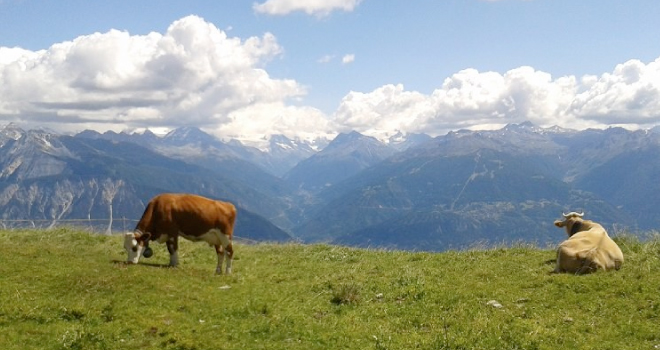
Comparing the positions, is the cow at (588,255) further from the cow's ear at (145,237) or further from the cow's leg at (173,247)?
the cow's ear at (145,237)

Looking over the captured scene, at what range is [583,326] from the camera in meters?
13.4

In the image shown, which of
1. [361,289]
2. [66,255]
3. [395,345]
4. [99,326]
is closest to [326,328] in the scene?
[395,345]

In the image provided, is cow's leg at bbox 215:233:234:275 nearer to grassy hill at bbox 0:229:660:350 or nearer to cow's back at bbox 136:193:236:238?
cow's back at bbox 136:193:236:238

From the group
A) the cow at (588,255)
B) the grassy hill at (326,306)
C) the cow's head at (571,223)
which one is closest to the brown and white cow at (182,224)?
the grassy hill at (326,306)

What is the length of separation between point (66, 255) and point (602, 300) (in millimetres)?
22330

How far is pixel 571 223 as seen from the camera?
27.0 metres

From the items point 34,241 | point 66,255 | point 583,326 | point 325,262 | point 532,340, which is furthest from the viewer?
point 34,241

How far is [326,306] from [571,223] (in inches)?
678

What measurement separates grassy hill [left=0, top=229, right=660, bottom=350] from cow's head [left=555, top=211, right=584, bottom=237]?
126 inches

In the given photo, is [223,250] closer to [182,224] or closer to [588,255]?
[182,224]

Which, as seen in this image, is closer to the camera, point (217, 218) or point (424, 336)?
point (424, 336)

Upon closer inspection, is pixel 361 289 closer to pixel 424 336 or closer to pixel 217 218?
pixel 424 336

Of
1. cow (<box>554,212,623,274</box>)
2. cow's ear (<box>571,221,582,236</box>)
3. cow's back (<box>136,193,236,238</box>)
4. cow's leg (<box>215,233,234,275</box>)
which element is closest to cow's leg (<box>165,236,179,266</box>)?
cow's back (<box>136,193,236,238</box>)

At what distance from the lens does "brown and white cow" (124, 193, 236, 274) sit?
21.5 meters
